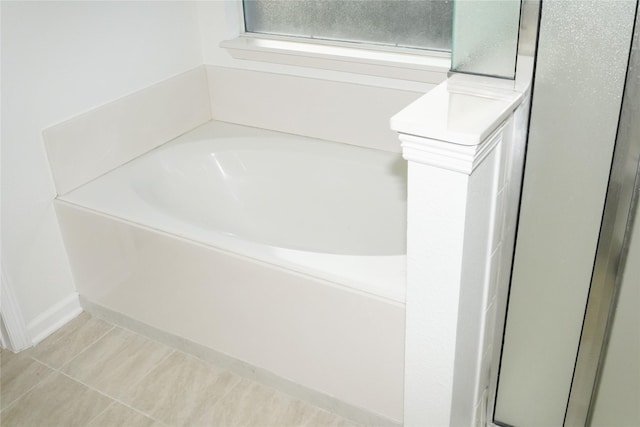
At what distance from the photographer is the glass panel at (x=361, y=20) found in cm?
236

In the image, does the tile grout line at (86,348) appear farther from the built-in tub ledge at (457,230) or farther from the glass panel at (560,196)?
the glass panel at (560,196)

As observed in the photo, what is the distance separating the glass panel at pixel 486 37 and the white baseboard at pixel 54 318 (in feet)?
5.54

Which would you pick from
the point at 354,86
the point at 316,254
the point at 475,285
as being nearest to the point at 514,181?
the point at 475,285

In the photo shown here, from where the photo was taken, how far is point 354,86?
2.51 m

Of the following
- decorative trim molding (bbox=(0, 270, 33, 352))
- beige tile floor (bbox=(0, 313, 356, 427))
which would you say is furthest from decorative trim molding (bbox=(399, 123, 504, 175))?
decorative trim molding (bbox=(0, 270, 33, 352))

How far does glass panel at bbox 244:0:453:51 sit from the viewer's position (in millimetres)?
2355

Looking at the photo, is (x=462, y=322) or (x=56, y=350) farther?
(x=56, y=350)

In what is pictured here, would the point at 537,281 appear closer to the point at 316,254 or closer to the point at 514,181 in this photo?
the point at 514,181

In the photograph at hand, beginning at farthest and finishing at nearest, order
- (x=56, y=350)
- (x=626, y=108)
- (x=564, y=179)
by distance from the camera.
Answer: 1. (x=56, y=350)
2. (x=564, y=179)
3. (x=626, y=108)

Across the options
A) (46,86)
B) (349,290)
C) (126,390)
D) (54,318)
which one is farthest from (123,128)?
(349,290)

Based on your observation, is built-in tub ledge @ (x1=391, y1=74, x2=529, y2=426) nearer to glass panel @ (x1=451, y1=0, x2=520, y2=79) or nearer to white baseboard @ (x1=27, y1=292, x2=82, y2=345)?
glass panel @ (x1=451, y1=0, x2=520, y2=79)

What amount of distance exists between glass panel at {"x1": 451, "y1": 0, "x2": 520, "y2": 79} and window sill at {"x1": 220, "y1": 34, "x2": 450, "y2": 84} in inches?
33.7

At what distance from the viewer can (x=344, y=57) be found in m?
2.46

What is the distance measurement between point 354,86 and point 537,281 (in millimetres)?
1172
